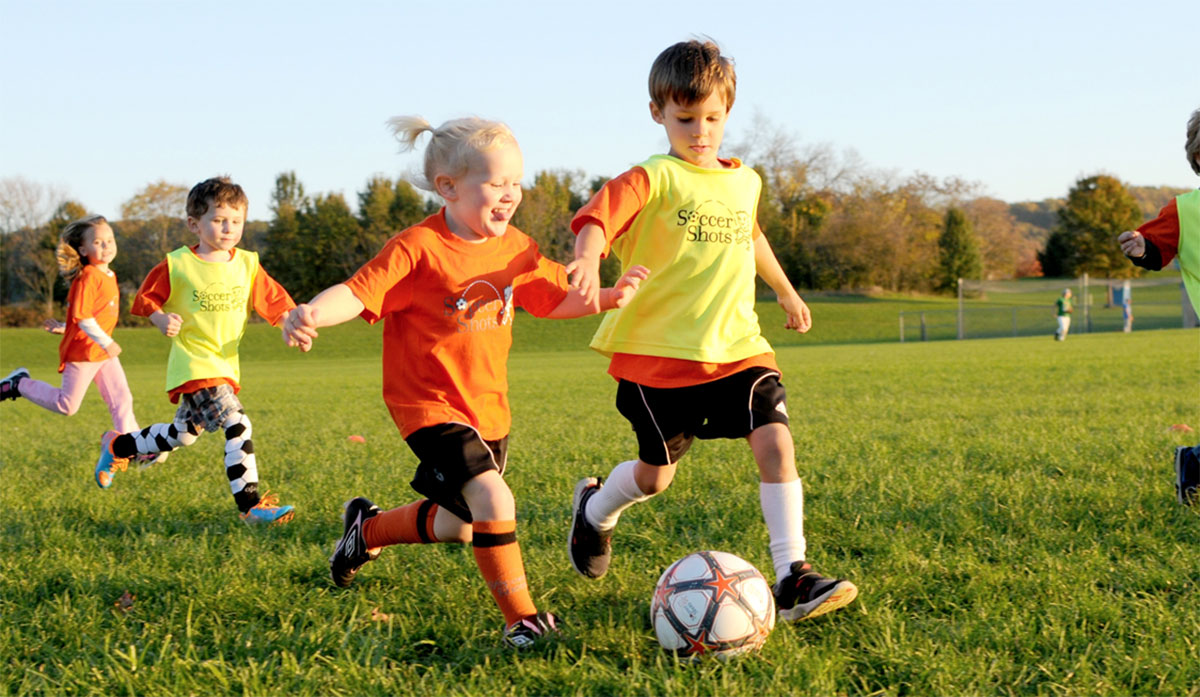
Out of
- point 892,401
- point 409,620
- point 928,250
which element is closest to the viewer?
point 409,620

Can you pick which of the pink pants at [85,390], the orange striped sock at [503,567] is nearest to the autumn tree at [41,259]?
the pink pants at [85,390]

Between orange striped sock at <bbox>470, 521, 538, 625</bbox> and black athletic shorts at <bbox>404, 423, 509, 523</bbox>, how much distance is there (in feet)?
0.57

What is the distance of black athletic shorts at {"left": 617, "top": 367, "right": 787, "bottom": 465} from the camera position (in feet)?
12.2

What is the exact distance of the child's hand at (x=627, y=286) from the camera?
345cm

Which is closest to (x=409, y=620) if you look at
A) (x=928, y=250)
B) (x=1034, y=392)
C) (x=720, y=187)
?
(x=720, y=187)

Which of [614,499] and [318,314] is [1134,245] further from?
[318,314]

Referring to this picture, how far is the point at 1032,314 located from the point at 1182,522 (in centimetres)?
4334

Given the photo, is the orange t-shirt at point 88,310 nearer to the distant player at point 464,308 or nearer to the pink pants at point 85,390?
the pink pants at point 85,390

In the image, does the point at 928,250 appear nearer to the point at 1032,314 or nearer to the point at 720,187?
the point at 1032,314

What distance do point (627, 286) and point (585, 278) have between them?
16cm

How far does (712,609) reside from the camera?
3035 millimetres

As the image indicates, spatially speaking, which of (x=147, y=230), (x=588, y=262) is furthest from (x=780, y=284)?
(x=147, y=230)

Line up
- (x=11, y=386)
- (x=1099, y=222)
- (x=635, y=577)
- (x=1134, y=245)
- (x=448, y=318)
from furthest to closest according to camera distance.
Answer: (x=1099, y=222) < (x=11, y=386) < (x=1134, y=245) < (x=635, y=577) < (x=448, y=318)

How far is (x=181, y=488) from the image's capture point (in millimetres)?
6074
